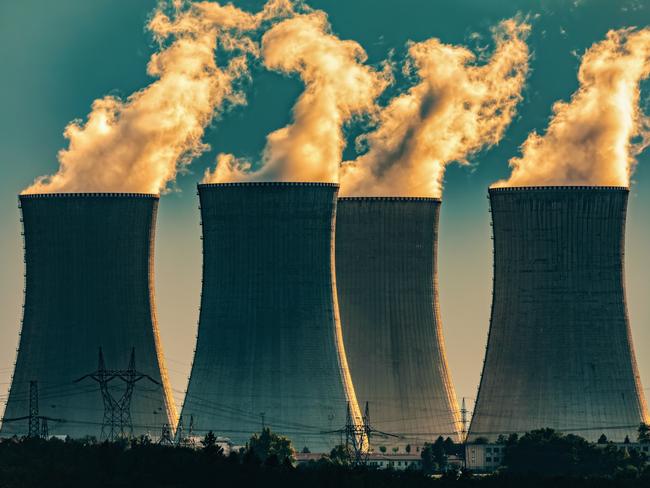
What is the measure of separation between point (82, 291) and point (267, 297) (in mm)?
8287

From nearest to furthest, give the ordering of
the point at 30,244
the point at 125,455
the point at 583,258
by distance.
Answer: the point at 125,455 < the point at 583,258 < the point at 30,244

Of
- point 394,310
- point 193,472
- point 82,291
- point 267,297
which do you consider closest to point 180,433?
point 82,291

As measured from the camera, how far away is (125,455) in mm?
67750

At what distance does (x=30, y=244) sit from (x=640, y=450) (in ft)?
69.8

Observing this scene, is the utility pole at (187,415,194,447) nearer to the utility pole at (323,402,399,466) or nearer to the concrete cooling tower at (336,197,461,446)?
the utility pole at (323,402,399,466)

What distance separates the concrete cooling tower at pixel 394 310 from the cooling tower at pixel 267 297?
5.45 m

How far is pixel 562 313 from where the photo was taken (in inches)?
3223

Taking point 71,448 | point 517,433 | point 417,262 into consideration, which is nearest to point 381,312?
point 417,262

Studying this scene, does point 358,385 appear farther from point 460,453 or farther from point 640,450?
point 640,450

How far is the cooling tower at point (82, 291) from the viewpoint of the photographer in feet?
284

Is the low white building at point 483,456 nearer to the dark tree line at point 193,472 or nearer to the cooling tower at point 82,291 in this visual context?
the dark tree line at point 193,472

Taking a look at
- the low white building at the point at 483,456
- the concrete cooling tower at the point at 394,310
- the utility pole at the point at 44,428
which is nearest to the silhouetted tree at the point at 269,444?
the low white building at the point at 483,456

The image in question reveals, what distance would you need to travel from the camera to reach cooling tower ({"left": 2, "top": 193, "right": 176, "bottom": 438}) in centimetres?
8656

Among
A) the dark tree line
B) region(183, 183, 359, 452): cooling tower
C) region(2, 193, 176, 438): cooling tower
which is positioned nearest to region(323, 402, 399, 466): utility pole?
region(183, 183, 359, 452): cooling tower
